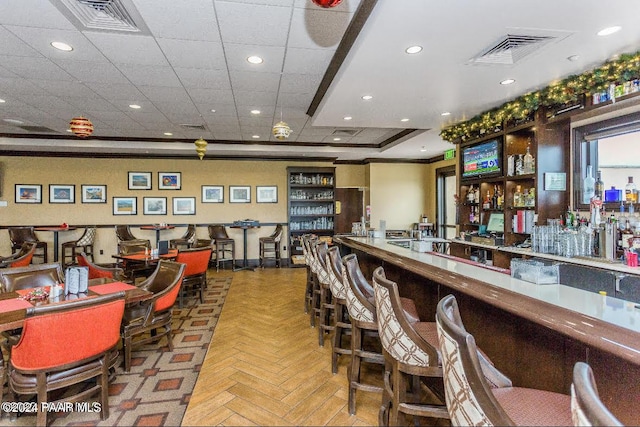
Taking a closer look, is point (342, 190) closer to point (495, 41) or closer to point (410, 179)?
point (410, 179)

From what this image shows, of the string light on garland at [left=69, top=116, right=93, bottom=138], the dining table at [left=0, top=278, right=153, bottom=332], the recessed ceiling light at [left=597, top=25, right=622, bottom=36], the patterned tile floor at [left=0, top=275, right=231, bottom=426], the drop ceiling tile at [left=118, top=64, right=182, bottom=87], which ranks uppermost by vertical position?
the drop ceiling tile at [left=118, top=64, right=182, bottom=87]

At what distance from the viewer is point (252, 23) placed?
295 centimetres

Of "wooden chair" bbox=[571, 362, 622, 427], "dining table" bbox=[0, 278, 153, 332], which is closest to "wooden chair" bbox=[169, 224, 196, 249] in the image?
"dining table" bbox=[0, 278, 153, 332]

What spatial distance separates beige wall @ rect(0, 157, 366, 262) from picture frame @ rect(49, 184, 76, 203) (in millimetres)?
89

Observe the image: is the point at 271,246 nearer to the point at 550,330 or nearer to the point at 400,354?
the point at 400,354

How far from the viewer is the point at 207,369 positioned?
3.10 m

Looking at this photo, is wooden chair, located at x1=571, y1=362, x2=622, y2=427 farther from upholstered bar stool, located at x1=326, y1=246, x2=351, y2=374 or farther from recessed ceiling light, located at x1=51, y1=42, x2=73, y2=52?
recessed ceiling light, located at x1=51, y1=42, x2=73, y2=52

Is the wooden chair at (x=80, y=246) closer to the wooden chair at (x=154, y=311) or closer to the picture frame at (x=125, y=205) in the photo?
the picture frame at (x=125, y=205)

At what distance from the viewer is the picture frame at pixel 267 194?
9.41 m

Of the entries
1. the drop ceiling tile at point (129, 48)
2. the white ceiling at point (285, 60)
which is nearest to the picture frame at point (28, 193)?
the white ceiling at point (285, 60)

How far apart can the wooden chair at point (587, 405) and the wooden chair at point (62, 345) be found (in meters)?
2.46

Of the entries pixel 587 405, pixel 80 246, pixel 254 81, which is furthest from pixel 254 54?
pixel 80 246

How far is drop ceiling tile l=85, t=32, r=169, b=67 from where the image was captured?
3193 mm

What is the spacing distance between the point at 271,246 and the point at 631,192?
24.4 feet
